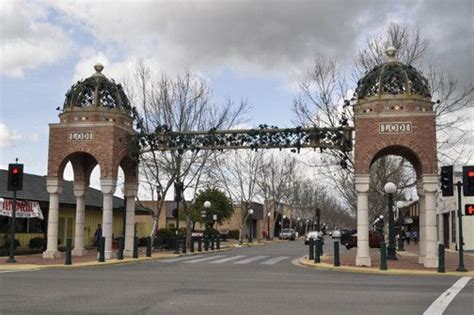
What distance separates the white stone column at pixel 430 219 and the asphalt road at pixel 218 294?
185 inches

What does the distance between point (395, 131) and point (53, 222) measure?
53.8 feet

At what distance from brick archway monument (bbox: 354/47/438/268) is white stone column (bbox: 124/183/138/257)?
12.2 meters

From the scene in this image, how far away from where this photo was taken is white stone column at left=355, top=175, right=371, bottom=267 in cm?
2305

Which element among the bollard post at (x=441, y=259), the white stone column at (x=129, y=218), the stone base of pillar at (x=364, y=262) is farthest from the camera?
the white stone column at (x=129, y=218)

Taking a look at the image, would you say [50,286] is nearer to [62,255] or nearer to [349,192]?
[62,255]

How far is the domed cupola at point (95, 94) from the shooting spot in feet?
90.6

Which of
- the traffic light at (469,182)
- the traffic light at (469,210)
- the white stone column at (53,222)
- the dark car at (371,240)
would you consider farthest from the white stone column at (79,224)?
the dark car at (371,240)

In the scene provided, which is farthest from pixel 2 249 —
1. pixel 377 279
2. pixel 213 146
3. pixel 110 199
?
pixel 377 279

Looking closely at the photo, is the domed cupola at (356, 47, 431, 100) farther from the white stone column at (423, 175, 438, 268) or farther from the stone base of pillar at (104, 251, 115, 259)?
the stone base of pillar at (104, 251, 115, 259)

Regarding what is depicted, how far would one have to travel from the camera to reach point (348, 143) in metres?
26.1

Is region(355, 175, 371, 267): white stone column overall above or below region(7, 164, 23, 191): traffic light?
below

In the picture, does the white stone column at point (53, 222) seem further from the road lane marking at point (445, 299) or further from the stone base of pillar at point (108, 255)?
the road lane marking at point (445, 299)

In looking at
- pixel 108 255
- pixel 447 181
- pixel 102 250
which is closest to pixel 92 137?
pixel 108 255

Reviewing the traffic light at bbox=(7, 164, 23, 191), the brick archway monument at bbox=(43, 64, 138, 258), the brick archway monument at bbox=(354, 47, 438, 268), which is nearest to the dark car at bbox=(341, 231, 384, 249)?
the brick archway monument at bbox=(354, 47, 438, 268)
